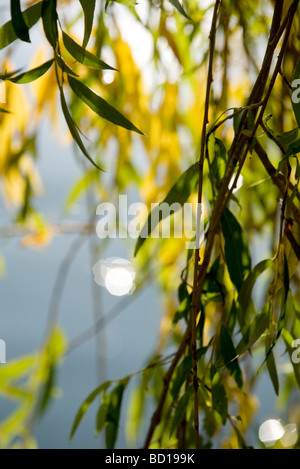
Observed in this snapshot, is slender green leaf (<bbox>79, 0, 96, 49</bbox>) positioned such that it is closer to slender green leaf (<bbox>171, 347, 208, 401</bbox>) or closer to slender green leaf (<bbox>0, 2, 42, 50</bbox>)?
slender green leaf (<bbox>0, 2, 42, 50</bbox>)

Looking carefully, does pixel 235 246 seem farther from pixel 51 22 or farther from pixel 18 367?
pixel 18 367

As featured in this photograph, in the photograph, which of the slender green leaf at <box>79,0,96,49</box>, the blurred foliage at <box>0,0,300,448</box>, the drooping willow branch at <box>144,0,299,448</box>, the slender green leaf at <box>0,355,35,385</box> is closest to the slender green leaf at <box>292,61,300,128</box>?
the drooping willow branch at <box>144,0,299,448</box>

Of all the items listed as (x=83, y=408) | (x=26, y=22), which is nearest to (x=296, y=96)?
(x=26, y=22)

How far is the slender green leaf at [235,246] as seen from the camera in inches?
20.3

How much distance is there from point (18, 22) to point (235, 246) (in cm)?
21

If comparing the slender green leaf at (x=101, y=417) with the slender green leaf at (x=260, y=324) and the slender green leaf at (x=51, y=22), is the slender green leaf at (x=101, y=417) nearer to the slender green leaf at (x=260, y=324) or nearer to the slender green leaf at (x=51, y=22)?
the slender green leaf at (x=260, y=324)

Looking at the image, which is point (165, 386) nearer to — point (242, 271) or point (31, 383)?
point (242, 271)

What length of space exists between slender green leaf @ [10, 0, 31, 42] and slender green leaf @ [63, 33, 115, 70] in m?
0.03

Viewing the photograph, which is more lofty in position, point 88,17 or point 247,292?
point 88,17

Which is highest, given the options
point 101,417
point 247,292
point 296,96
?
point 296,96

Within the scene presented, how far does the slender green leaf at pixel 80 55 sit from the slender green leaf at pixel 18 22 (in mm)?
29

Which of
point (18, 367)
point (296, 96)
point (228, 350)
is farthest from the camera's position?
point (18, 367)

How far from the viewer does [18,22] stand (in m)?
0.42

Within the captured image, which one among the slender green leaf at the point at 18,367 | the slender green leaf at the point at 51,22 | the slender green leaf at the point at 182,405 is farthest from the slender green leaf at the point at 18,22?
the slender green leaf at the point at 18,367
